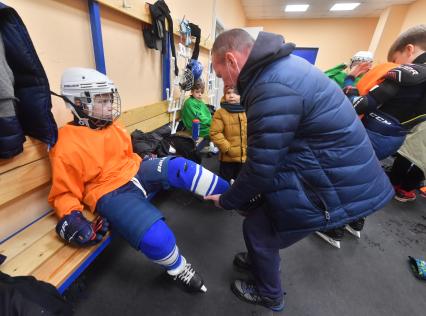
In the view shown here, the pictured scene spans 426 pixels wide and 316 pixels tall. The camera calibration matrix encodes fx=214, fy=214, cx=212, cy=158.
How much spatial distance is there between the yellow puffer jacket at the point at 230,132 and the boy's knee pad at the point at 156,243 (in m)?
0.99

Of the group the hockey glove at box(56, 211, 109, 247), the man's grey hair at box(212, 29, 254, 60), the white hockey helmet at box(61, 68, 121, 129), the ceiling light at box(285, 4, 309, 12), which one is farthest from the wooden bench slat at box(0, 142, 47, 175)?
the ceiling light at box(285, 4, 309, 12)

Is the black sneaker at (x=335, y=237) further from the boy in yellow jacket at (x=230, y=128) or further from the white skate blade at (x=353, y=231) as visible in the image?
the boy in yellow jacket at (x=230, y=128)

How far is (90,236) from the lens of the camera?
101cm

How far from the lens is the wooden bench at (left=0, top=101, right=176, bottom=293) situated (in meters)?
0.92

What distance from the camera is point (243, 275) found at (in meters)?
1.38

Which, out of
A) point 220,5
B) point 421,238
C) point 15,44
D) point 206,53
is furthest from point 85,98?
point 220,5

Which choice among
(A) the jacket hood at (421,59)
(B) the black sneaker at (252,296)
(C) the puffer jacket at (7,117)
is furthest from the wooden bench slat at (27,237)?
(A) the jacket hood at (421,59)

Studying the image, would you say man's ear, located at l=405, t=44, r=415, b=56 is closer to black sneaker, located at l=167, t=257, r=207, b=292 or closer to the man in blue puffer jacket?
the man in blue puffer jacket

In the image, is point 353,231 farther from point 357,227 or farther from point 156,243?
point 156,243

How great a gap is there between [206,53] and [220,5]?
100 centimetres

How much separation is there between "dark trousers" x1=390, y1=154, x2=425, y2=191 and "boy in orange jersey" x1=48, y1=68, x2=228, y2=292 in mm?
2420

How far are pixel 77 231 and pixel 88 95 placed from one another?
68cm

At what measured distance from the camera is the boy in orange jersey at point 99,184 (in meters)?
1.05

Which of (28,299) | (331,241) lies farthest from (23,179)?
(331,241)
